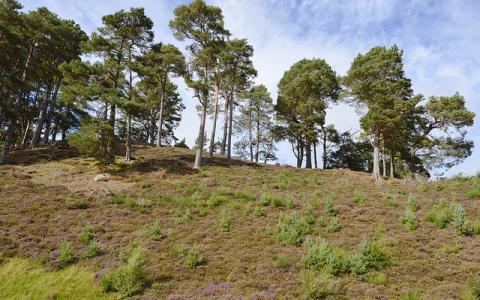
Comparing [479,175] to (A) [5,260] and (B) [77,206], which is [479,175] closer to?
(B) [77,206]

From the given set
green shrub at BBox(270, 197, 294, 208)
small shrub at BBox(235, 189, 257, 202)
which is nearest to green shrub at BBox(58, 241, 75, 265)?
small shrub at BBox(235, 189, 257, 202)

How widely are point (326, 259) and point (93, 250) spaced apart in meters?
8.02

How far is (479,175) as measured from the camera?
25328mm

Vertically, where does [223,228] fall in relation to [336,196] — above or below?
below

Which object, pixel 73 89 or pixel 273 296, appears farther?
pixel 73 89

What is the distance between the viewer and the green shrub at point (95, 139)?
75.1 ft

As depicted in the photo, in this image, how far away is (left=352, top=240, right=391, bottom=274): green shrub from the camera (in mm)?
10617

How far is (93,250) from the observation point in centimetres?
1238

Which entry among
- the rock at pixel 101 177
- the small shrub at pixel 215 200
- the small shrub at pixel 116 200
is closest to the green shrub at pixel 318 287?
the small shrub at pixel 215 200

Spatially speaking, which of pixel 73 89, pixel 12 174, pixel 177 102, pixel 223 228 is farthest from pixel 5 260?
pixel 177 102

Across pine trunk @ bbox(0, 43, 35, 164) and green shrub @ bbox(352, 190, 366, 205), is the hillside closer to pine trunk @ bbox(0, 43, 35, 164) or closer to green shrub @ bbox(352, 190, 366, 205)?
green shrub @ bbox(352, 190, 366, 205)

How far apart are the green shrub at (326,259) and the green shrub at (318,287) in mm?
782

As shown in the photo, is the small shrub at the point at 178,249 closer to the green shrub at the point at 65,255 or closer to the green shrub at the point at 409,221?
the green shrub at the point at 65,255

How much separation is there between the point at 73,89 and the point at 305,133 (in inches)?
853
